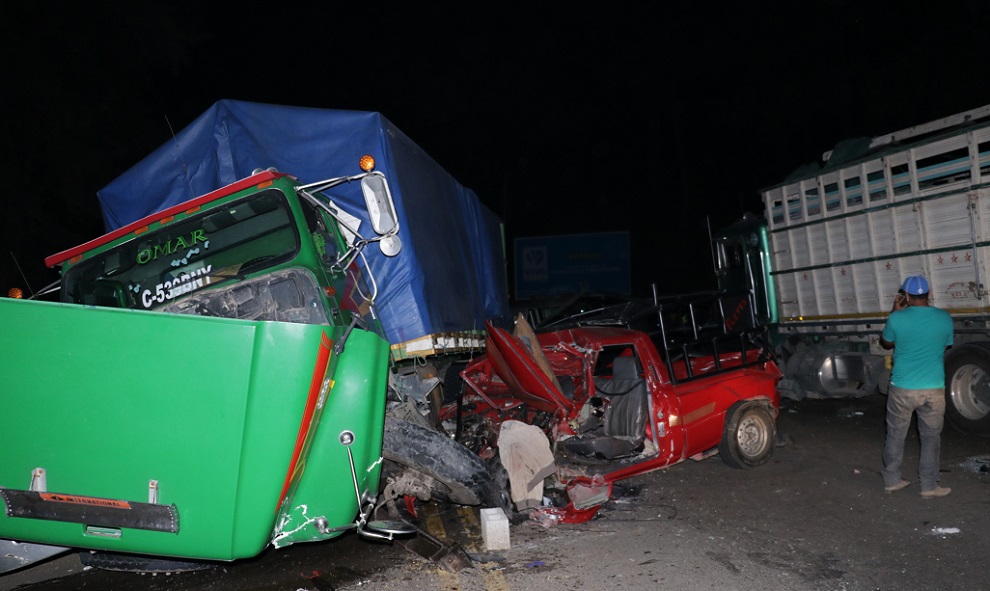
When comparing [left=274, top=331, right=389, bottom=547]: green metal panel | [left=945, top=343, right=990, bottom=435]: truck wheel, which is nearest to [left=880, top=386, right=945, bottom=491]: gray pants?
[left=945, top=343, right=990, bottom=435]: truck wheel

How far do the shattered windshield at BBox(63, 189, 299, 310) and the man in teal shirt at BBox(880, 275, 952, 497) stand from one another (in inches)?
205

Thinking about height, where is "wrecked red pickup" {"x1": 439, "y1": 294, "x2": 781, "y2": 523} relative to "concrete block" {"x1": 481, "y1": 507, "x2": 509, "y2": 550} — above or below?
above

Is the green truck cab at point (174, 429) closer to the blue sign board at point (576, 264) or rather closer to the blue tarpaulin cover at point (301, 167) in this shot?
the blue tarpaulin cover at point (301, 167)

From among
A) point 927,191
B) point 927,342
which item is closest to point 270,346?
point 927,342

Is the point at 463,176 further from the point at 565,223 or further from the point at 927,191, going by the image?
the point at 927,191

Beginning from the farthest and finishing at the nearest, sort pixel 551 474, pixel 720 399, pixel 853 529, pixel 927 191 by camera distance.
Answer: pixel 927 191 → pixel 720 399 → pixel 551 474 → pixel 853 529

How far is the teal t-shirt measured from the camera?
6.08 metres

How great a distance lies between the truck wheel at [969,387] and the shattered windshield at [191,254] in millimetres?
7975

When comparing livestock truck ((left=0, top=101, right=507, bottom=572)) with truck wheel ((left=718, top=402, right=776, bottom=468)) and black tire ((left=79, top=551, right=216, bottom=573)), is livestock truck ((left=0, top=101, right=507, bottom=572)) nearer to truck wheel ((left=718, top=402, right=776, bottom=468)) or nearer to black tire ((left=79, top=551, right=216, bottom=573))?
black tire ((left=79, top=551, right=216, bottom=573))

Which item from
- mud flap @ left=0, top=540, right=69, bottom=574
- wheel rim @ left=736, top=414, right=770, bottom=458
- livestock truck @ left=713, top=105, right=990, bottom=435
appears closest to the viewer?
mud flap @ left=0, top=540, right=69, bottom=574

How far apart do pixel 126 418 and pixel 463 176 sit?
101 ft

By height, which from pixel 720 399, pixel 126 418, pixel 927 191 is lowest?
pixel 720 399

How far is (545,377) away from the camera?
6137 mm

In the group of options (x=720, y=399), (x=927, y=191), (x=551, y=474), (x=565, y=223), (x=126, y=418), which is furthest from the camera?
(x=565, y=223)
